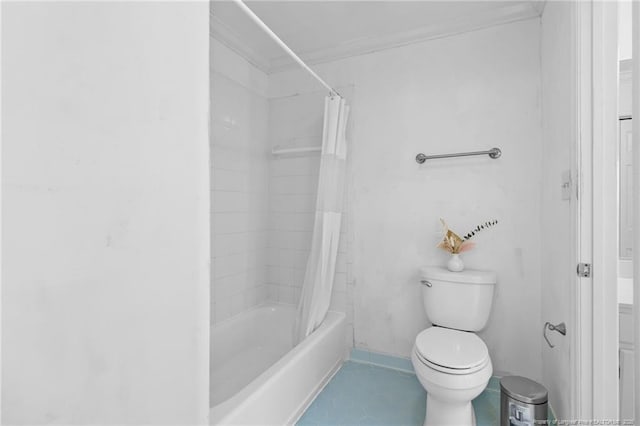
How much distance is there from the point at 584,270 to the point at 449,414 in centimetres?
87

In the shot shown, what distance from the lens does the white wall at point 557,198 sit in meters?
1.31

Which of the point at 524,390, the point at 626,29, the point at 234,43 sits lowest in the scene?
the point at 524,390

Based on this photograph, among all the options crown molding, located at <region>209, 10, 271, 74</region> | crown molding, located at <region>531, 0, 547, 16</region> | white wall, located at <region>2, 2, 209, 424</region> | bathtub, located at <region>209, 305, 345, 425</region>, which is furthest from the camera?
crown molding, located at <region>209, 10, 271, 74</region>

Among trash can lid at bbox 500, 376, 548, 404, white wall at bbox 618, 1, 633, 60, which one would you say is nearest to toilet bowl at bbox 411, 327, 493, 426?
trash can lid at bbox 500, 376, 548, 404

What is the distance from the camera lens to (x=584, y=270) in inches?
45.8

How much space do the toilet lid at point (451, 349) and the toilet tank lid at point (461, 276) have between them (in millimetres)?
285

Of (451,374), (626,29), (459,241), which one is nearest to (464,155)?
(459,241)

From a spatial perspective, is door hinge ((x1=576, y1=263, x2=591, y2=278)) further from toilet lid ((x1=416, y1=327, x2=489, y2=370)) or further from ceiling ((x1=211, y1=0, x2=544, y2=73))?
ceiling ((x1=211, y1=0, x2=544, y2=73))

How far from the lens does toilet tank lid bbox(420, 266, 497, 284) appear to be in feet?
5.91

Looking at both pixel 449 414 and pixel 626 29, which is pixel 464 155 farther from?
pixel 449 414

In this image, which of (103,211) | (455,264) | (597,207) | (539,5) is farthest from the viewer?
(455,264)

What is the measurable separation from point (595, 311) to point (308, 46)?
2.21 m

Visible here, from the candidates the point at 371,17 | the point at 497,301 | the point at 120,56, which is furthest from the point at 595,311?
the point at 371,17

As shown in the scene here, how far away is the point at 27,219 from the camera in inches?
11.5
